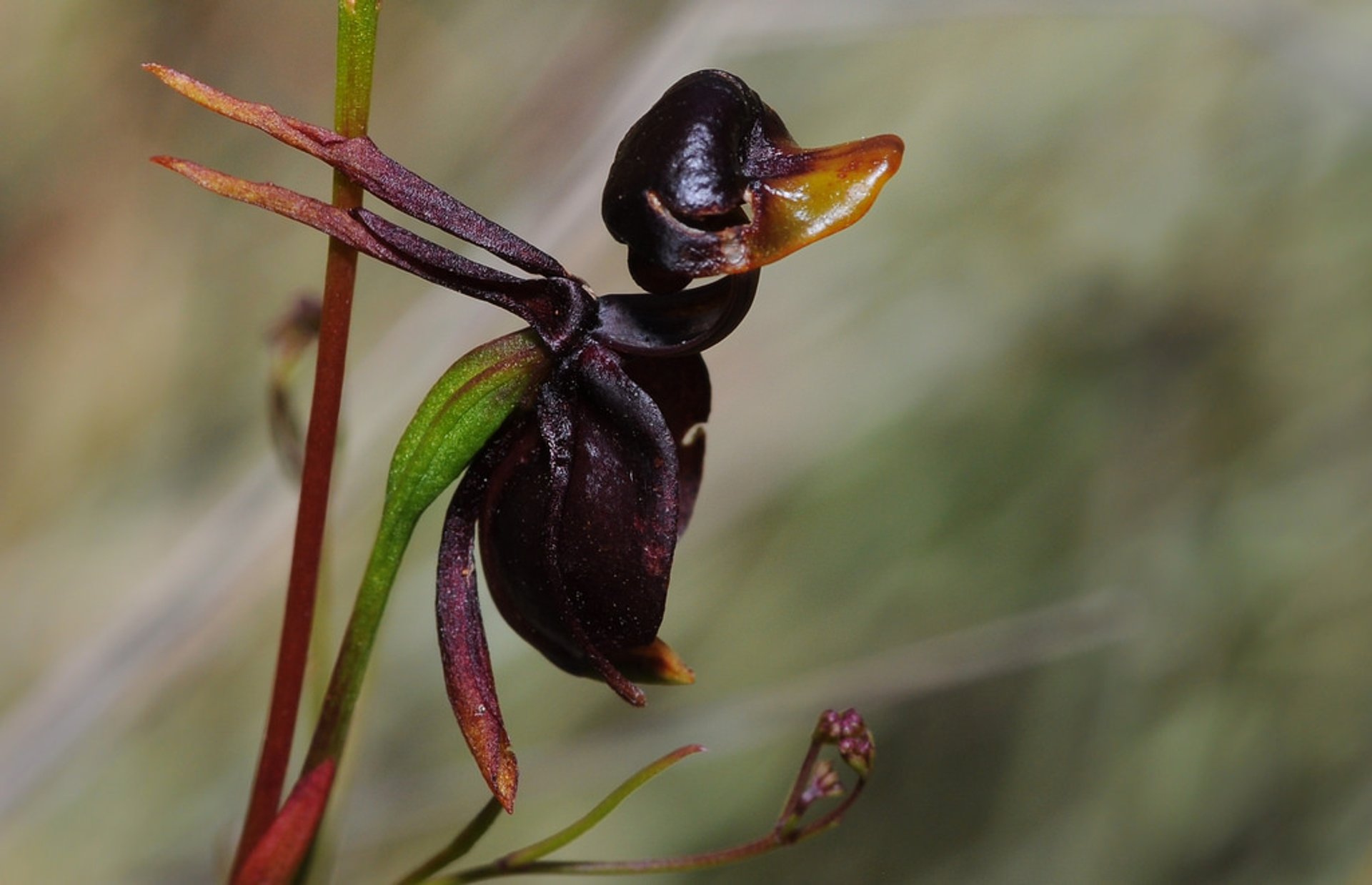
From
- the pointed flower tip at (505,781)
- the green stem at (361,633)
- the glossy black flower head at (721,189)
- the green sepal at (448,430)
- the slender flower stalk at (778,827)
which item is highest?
the glossy black flower head at (721,189)

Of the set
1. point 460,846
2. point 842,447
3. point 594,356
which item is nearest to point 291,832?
point 460,846

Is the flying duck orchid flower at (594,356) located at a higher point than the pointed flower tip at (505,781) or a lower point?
higher

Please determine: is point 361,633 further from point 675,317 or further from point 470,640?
point 675,317

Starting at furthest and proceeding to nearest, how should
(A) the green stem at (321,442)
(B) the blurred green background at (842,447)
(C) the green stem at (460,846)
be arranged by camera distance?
1. (B) the blurred green background at (842,447)
2. (C) the green stem at (460,846)
3. (A) the green stem at (321,442)

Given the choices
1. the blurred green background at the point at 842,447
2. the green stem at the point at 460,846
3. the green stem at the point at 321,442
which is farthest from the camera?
the blurred green background at the point at 842,447

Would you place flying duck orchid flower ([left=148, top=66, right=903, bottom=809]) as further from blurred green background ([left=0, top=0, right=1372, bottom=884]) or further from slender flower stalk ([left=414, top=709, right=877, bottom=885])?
blurred green background ([left=0, top=0, right=1372, bottom=884])

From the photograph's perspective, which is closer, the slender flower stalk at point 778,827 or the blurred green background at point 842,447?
the slender flower stalk at point 778,827

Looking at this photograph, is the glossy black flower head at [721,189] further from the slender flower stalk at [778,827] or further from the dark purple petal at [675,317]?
the slender flower stalk at [778,827]

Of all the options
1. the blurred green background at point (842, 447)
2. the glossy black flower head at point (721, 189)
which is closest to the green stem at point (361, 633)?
the glossy black flower head at point (721, 189)
